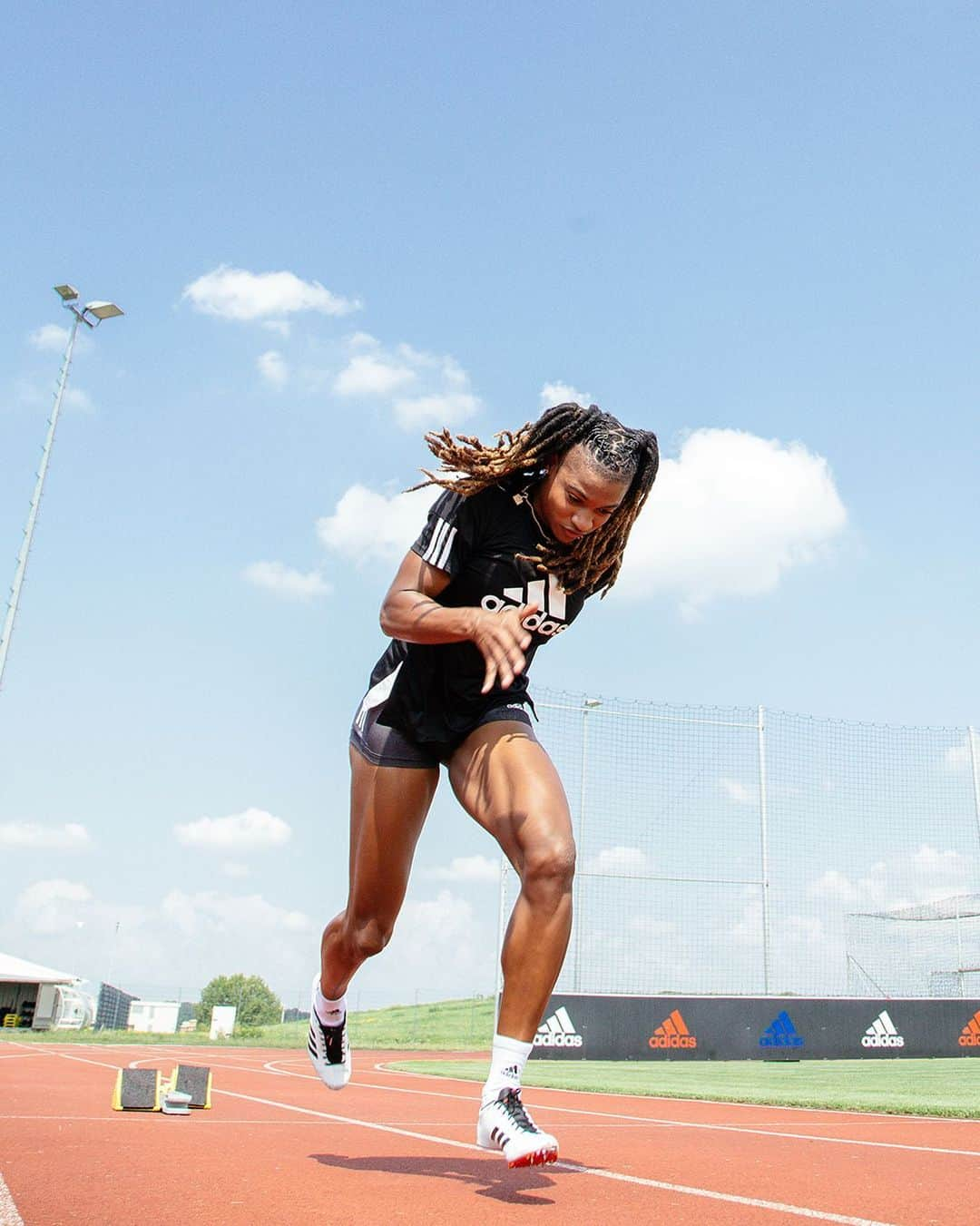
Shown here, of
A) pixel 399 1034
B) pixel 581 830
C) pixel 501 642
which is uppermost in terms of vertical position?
pixel 581 830

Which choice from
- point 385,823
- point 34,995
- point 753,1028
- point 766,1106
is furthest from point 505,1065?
point 34,995

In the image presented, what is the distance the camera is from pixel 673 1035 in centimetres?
1744

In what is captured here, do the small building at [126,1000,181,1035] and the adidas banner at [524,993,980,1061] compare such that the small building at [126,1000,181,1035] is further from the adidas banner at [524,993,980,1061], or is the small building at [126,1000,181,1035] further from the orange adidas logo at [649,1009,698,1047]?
the orange adidas logo at [649,1009,698,1047]

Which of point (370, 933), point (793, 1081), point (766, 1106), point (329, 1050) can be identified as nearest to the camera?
point (370, 933)

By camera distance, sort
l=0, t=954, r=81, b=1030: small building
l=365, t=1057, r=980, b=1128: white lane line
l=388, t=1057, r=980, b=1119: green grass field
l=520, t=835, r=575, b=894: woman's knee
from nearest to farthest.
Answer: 1. l=520, t=835, r=575, b=894: woman's knee
2. l=365, t=1057, r=980, b=1128: white lane line
3. l=388, t=1057, r=980, b=1119: green grass field
4. l=0, t=954, r=81, b=1030: small building

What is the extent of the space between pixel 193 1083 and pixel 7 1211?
3.87m

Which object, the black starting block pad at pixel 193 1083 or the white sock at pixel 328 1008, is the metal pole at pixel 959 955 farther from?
the white sock at pixel 328 1008

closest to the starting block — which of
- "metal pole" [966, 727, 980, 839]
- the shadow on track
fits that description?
the shadow on track

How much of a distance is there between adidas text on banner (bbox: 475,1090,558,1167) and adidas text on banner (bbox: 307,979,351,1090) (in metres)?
1.52

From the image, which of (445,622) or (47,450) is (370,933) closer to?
(445,622)

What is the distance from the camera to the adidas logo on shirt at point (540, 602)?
364 cm

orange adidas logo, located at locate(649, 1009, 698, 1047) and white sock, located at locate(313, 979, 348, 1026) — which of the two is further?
orange adidas logo, located at locate(649, 1009, 698, 1047)

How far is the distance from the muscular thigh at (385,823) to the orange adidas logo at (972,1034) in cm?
1766

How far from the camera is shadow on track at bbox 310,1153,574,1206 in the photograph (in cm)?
305
